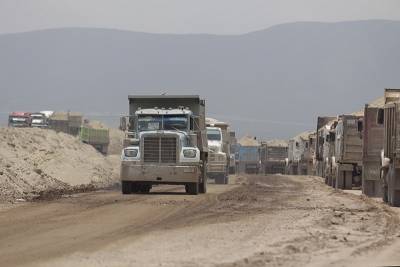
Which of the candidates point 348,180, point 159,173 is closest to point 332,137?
point 348,180

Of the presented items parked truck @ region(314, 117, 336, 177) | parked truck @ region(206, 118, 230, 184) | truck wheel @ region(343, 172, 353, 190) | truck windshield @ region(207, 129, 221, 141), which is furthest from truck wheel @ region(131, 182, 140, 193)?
parked truck @ region(314, 117, 336, 177)

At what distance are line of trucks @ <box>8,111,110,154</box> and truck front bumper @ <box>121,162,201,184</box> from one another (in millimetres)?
57920

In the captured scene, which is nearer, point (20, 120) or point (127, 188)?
point (127, 188)

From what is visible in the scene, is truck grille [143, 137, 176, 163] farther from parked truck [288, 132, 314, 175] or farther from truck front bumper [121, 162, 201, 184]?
parked truck [288, 132, 314, 175]

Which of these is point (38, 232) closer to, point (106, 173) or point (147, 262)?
point (147, 262)

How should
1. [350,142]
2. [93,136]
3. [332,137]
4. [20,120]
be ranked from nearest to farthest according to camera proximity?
1. [350,142]
2. [332,137]
3. [20,120]
4. [93,136]

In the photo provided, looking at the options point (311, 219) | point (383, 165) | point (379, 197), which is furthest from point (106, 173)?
point (311, 219)

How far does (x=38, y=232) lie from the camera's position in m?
14.4

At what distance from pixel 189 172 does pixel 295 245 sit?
14.8 meters

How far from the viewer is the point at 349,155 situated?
38125 mm

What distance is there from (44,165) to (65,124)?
5006 cm

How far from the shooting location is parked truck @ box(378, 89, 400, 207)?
2344cm

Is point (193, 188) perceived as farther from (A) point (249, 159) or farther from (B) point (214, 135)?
(A) point (249, 159)

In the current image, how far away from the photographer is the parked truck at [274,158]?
85.9m
